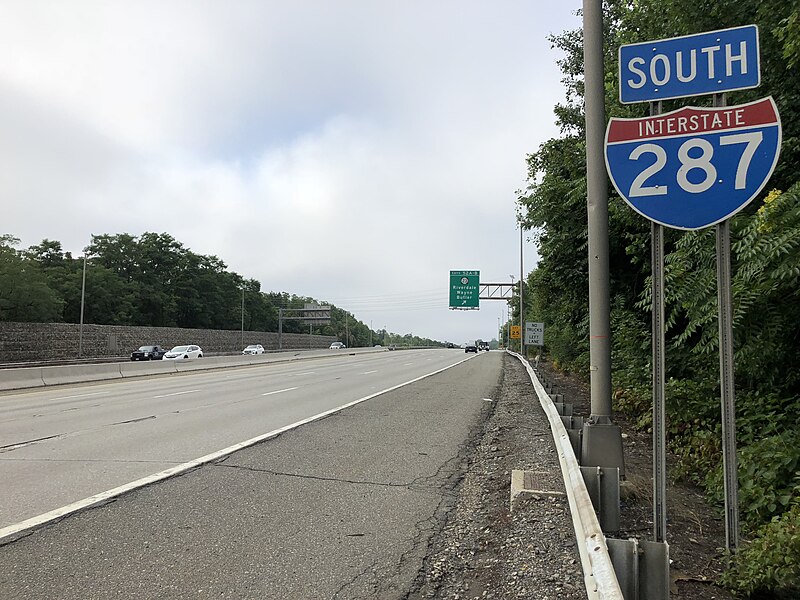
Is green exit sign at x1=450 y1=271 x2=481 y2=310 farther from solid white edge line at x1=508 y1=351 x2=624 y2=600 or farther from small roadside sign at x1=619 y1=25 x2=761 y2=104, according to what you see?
small roadside sign at x1=619 y1=25 x2=761 y2=104

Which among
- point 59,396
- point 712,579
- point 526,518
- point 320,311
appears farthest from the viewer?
point 320,311

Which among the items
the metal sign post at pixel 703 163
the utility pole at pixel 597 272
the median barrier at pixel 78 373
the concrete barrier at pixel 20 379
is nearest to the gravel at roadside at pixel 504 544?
the utility pole at pixel 597 272

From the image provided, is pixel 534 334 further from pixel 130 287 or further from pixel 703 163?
pixel 130 287

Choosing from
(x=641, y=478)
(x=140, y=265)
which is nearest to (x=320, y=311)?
(x=140, y=265)

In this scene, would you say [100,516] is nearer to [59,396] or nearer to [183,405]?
[183,405]

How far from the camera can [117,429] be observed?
10.2 meters

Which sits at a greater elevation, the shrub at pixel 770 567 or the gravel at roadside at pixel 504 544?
the shrub at pixel 770 567

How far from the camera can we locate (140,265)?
89.1 m

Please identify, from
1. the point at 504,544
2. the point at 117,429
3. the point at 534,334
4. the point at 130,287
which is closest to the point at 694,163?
the point at 504,544

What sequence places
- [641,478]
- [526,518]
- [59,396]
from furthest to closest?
[59,396] < [641,478] < [526,518]

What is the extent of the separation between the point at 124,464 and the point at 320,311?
81145 millimetres

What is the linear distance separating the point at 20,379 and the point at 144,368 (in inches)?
319

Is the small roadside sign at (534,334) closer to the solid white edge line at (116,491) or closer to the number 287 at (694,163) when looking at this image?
the solid white edge line at (116,491)

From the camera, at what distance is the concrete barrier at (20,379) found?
64.8 ft
